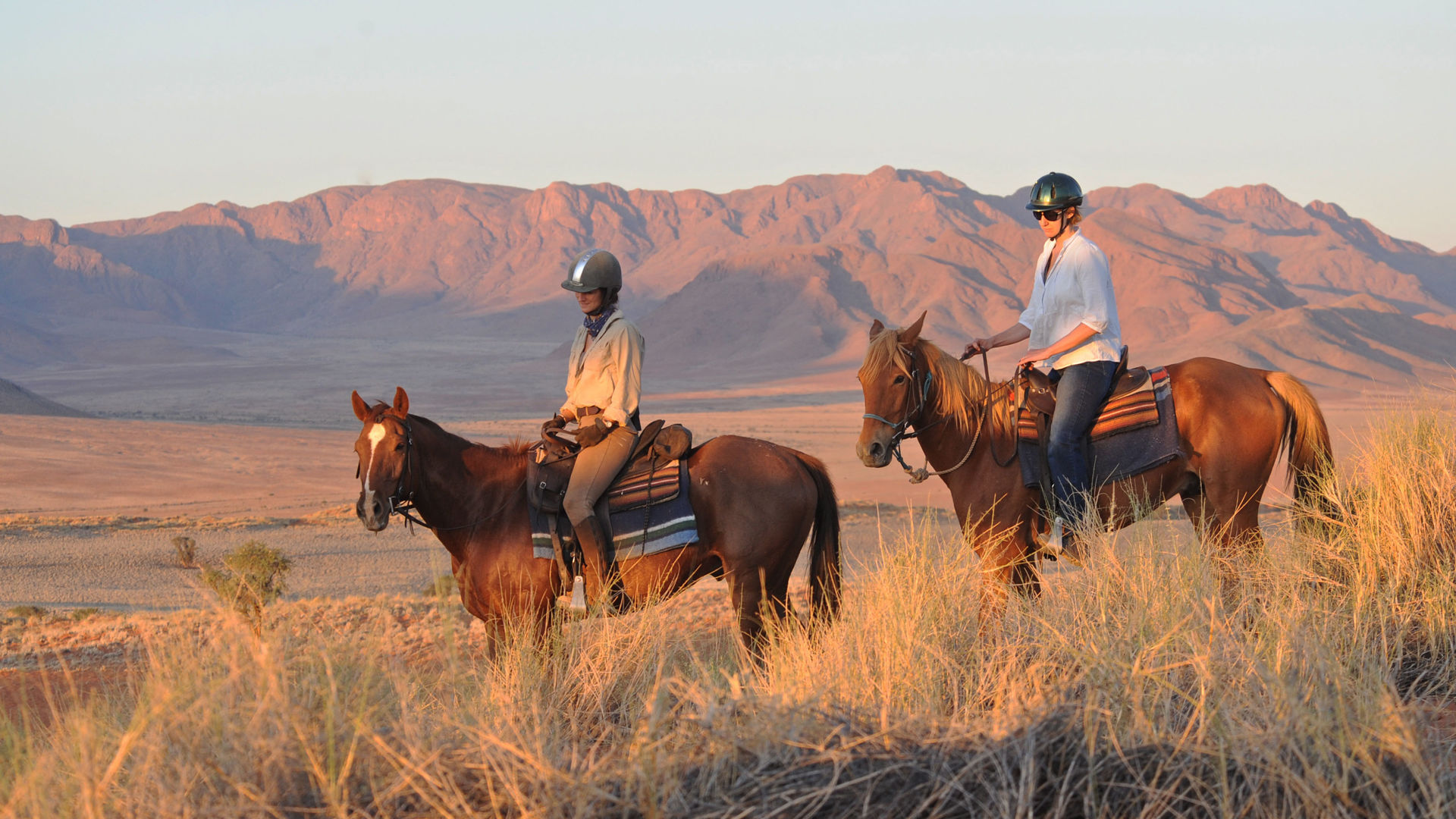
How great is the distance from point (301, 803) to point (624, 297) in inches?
6805

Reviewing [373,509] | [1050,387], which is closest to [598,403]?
[373,509]

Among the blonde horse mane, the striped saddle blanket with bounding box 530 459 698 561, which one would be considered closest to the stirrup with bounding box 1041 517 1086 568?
the blonde horse mane

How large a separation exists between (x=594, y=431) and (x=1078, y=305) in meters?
2.78

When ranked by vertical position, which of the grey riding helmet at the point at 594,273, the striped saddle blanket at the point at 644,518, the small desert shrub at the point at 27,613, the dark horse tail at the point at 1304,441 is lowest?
the small desert shrub at the point at 27,613

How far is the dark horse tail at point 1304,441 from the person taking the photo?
673 cm

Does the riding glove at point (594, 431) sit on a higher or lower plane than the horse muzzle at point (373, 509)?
higher

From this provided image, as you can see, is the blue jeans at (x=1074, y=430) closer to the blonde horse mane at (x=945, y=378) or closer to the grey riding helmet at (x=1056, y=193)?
the blonde horse mane at (x=945, y=378)

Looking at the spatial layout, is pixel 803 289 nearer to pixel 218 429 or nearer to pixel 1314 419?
pixel 218 429

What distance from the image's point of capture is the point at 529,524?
20.7ft

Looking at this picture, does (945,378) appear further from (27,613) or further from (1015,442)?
(27,613)

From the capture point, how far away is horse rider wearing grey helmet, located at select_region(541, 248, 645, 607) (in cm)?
615

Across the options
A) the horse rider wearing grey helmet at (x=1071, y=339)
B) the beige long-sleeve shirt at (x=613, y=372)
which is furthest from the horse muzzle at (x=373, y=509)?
the horse rider wearing grey helmet at (x=1071, y=339)

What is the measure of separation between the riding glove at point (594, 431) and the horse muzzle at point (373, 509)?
1.06 m

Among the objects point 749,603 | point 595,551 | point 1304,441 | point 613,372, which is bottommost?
point 749,603
